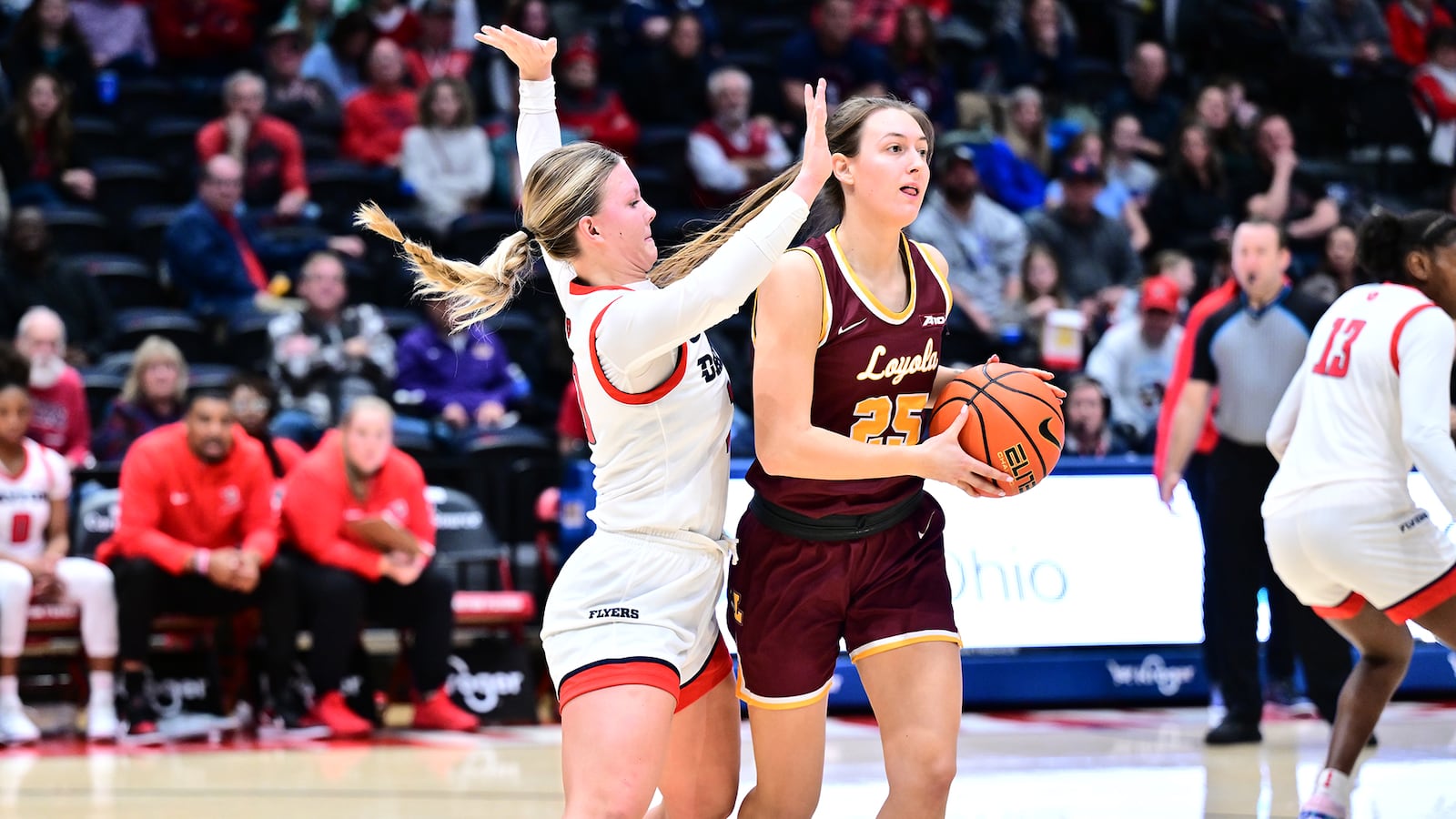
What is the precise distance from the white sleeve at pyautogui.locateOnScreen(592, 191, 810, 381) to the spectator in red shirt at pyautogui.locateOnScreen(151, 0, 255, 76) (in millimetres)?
9135

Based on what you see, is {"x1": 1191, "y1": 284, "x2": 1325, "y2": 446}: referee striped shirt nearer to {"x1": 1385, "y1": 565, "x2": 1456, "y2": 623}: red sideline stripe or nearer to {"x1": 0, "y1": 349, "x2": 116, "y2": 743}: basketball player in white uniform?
{"x1": 1385, "y1": 565, "x2": 1456, "y2": 623}: red sideline stripe

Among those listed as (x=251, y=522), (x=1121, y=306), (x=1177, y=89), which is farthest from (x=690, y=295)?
(x=1177, y=89)

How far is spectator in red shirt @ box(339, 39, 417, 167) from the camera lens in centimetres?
1080

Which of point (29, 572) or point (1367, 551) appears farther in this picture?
point (29, 572)

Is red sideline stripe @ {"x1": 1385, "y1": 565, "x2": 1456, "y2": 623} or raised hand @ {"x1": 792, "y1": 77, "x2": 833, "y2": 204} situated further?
red sideline stripe @ {"x1": 1385, "y1": 565, "x2": 1456, "y2": 623}

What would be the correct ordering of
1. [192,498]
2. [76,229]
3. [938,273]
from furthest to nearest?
[76,229]
[192,498]
[938,273]

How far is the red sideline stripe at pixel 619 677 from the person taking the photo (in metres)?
3.33

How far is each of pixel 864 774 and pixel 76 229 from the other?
6.20 m

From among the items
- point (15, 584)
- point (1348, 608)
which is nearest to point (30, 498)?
point (15, 584)

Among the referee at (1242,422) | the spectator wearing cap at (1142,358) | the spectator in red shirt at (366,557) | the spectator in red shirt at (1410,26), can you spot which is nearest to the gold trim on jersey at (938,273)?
the referee at (1242,422)

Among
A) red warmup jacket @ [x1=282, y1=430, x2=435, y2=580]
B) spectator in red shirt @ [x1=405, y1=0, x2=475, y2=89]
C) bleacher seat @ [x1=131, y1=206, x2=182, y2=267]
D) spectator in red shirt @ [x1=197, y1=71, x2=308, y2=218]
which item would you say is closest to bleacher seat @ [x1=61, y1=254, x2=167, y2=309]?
bleacher seat @ [x1=131, y1=206, x2=182, y2=267]

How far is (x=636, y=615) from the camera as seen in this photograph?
11.3 ft

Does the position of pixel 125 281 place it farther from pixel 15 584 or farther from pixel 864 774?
pixel 864 774

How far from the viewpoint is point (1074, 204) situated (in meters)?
10.5
